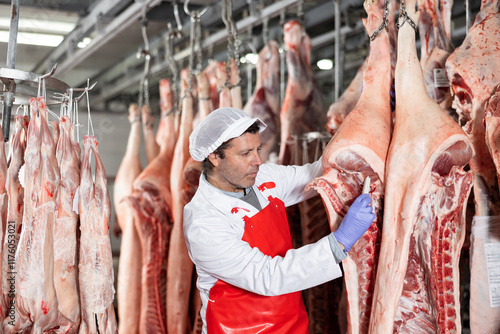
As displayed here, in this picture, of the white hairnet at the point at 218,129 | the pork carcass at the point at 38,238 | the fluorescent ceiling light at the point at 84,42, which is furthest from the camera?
the fluorescent ceiling light at the point at 84,42

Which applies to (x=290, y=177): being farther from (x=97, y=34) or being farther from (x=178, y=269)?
(x=97, y=34)

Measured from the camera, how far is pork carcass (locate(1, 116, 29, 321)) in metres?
2.28

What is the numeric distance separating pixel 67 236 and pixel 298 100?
1796mm

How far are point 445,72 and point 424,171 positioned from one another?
69 cm

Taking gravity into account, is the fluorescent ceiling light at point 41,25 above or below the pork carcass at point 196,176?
above

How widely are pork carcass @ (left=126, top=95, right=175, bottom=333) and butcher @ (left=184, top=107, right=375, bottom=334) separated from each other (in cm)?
105

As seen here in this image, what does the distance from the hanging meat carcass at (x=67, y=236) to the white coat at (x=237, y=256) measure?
0.51 meters

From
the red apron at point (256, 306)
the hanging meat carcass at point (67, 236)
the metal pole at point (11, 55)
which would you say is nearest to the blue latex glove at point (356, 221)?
the red apron at point (256, 306)

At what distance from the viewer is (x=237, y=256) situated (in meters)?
2.29

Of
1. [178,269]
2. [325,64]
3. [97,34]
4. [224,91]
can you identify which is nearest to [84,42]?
[97,34]

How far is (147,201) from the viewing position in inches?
145

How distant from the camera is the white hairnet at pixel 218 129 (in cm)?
248

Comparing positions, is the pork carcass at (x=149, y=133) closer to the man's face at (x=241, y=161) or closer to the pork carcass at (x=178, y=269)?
the pork carcass at (x=178, y=269)

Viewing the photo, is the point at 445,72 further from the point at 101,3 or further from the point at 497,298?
the point at 101,3
